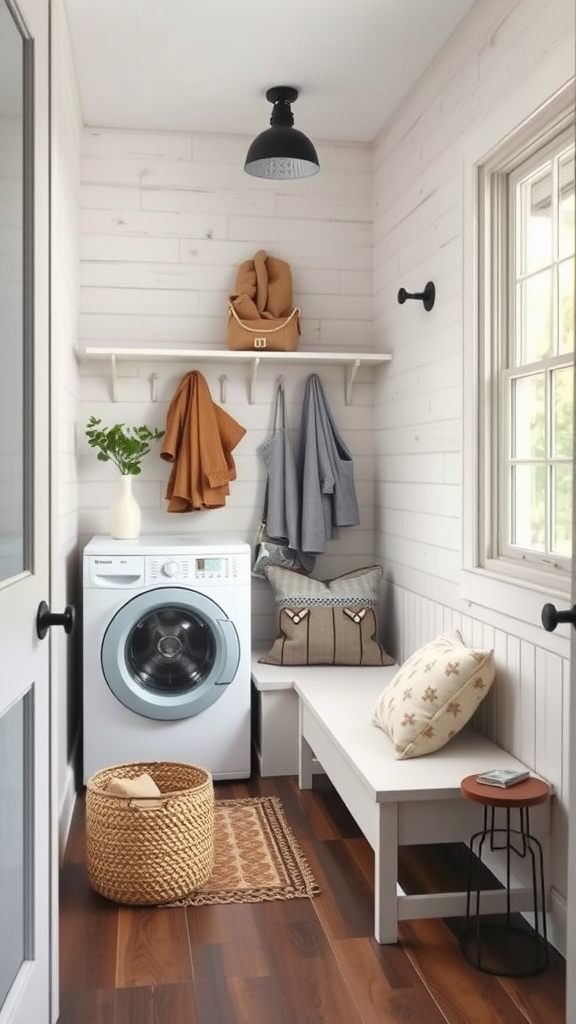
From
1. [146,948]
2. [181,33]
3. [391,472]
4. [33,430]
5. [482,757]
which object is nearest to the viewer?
[33,430]

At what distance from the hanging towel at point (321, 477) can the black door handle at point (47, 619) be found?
8.03 ft

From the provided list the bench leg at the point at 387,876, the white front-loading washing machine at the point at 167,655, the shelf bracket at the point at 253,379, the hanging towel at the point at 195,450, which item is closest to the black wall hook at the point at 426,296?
the shelf bracket at the point at 253,379

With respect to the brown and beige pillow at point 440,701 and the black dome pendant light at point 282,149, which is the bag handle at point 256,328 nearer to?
the black dome pendant light at point 282,149

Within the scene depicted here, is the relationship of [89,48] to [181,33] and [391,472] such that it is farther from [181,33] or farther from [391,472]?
[391,472]

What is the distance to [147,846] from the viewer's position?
9.12 ft

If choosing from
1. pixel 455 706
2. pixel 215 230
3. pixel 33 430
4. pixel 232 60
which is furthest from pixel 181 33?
pixel 455 706

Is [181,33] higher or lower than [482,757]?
higher

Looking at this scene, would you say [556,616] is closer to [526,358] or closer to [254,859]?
[526,358]

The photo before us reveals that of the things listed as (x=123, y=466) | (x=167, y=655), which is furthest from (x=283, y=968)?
(x=123, y=466)

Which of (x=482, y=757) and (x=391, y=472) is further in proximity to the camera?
(x=391, y=472)

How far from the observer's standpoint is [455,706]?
2.82m

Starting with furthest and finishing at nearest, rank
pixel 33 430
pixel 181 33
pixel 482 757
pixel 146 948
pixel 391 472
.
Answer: pixel 391 472 → pixel 181 33 → pixel 482 757 → pixel 146 948 → pixel 33 430

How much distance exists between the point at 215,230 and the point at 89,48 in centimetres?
102

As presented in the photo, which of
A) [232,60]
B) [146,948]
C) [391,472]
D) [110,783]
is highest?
[232,60]
